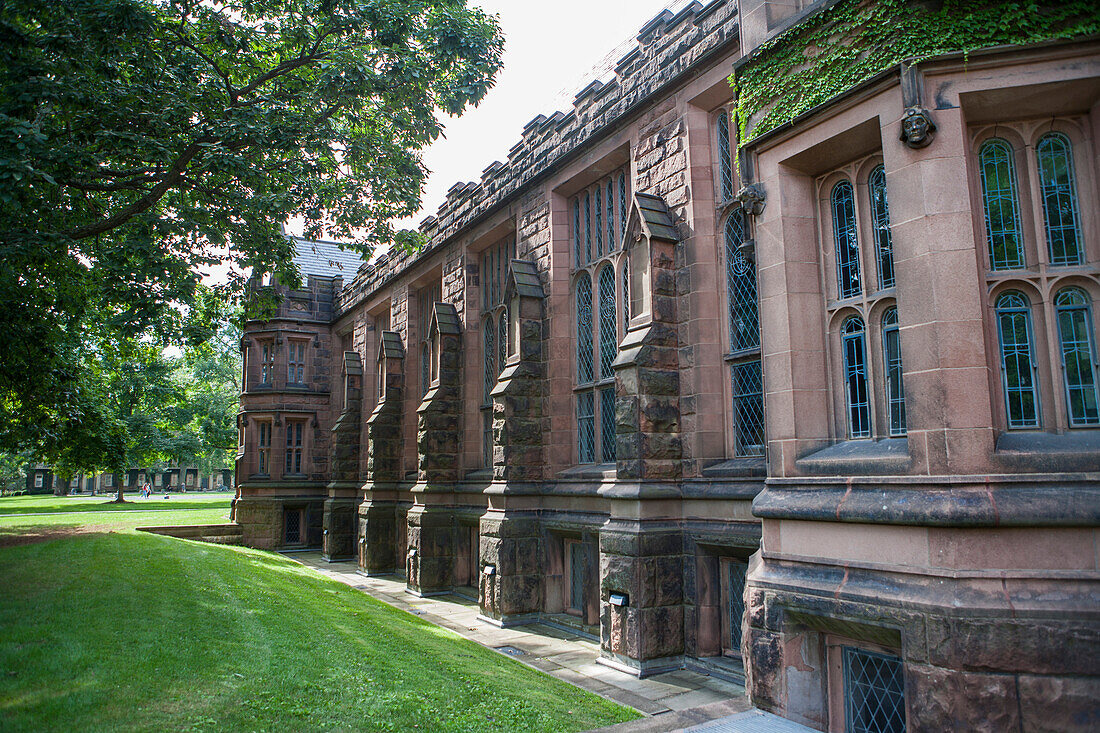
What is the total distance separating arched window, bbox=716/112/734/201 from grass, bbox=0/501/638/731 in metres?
6.38

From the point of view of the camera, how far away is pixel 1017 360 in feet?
17.9

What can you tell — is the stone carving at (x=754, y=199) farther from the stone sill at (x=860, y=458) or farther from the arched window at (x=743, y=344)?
the stone sill at (x=860, y=458)

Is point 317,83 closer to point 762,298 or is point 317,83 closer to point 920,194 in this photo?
point 762,298

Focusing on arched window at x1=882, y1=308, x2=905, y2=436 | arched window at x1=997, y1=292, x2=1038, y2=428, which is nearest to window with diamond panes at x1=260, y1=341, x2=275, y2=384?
arched window at x1=882, y1=308, x2=905, y2=436

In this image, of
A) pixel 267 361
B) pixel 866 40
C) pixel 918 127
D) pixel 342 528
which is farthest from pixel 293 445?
pixel 918 127

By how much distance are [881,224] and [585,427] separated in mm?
6755

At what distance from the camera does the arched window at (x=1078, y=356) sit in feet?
17.1

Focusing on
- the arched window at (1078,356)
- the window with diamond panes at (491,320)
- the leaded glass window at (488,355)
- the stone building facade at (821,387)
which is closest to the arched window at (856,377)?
the stone building facade at (821,387)

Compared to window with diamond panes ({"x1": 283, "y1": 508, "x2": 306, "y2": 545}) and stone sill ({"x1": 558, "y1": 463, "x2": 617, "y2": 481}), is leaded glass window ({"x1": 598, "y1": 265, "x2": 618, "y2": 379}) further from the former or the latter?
window with diamond panes ({"x1": 283, "y1": 508, "x2": 306, "y2": 545})

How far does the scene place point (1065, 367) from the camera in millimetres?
5324

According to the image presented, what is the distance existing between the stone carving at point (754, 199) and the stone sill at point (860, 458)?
231cm

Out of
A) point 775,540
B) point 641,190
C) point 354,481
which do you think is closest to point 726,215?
point 641,190

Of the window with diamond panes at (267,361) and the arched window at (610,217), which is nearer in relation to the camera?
the arched window at (610,217)

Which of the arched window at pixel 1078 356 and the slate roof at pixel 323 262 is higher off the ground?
the slate roof at pixel 323 262
